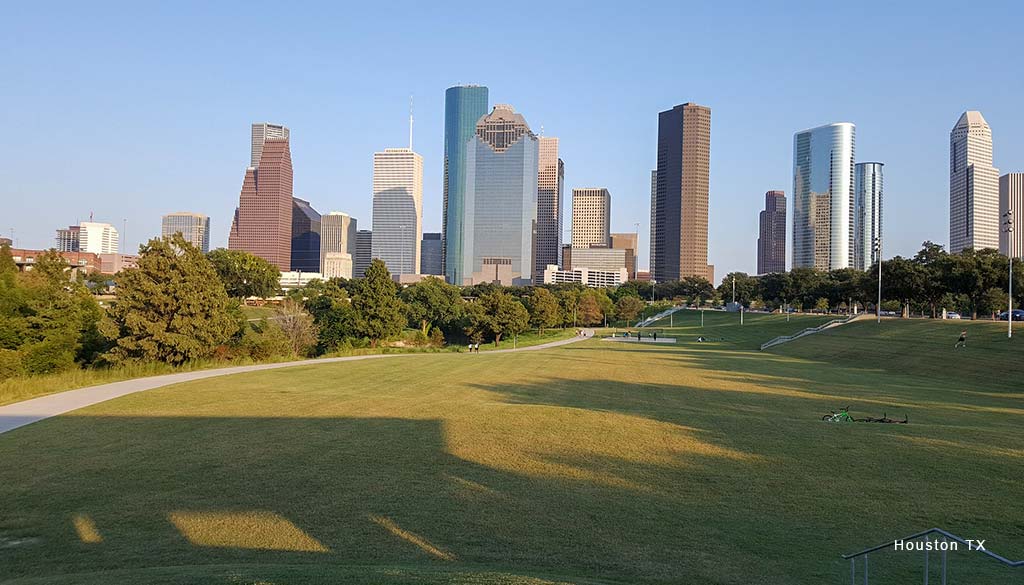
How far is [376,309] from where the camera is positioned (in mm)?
55188

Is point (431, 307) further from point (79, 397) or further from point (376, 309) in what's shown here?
point (79, 397)

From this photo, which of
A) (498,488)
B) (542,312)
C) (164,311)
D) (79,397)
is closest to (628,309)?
(542,312)

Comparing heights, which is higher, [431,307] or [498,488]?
[431,307]

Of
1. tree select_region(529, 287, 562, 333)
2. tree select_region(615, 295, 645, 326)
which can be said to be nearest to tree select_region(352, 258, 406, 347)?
tree select_region(529, 287, 562, 333)

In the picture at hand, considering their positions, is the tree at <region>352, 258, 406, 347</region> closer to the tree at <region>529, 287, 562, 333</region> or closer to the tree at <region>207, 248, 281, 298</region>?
the tree at <region>529, 287, 562, 333</region>

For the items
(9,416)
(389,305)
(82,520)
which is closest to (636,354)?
(389,305)

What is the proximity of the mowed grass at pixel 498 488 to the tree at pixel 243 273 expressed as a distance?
7263 cm

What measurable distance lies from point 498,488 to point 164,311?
96.4 feet

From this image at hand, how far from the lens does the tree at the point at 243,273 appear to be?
90.1 meters

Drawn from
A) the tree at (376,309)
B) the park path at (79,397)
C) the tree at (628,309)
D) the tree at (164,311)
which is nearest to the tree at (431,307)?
the tree at (376,309)

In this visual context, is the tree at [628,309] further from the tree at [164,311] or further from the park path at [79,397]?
the park path at [79,397]

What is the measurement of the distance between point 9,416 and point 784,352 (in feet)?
164

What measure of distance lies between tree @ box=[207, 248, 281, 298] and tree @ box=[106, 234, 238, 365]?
56.2 meters

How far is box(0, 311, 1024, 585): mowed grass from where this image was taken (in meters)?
8.09
